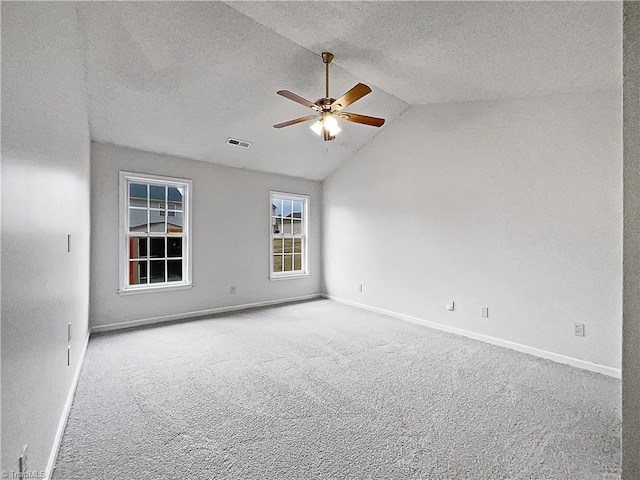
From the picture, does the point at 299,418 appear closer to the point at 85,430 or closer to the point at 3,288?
the point at 85,430

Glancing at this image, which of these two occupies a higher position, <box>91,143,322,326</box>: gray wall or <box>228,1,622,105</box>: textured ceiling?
<box>228,1,622,105</box>: textured ceiling

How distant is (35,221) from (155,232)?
11.3ft

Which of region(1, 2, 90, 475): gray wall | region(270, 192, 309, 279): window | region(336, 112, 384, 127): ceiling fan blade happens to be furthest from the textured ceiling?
region(270, 192, 309, 279): window

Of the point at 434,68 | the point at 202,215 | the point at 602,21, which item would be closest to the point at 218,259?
the point at 202,215

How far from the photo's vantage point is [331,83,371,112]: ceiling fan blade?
2656 millimetres

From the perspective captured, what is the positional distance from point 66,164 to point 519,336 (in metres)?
4.51

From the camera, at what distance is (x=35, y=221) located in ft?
4.82

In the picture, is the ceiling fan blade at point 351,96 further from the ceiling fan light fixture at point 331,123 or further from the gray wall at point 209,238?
the gray wall at point 209,238

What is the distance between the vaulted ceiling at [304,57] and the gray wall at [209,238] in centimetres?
39

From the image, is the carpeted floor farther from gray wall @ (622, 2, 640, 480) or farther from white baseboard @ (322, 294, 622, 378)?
gray wall @ (622, 2, 640, 480)

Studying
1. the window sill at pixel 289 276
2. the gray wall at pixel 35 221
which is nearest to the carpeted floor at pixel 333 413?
the gray wall at pixel 35 221

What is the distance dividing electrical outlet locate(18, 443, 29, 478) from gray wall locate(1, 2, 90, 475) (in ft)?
0.13

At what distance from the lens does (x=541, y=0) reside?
6.54 ft

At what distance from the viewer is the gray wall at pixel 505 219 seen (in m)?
3.03
